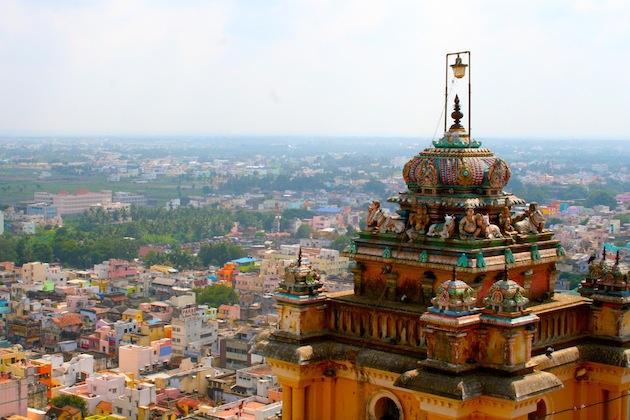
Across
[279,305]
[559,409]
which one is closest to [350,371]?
[279,305]

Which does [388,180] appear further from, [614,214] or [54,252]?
[54,252]

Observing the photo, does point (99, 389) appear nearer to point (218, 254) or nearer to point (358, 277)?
point (358, 277)

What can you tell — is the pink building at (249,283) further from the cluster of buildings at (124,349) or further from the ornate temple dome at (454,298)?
the ornate temple dome at (454,298)

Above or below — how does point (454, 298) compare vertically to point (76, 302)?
above

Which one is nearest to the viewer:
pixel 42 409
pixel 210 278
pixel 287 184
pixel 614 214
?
pixel 42 409

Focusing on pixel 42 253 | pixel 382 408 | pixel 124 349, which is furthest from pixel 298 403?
pixel 42 253

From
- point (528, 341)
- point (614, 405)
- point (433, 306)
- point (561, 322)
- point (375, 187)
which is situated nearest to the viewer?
point (433, 306)

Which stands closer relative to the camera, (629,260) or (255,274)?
(629,260)
